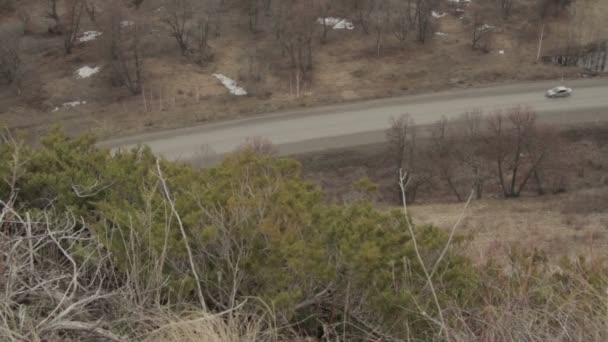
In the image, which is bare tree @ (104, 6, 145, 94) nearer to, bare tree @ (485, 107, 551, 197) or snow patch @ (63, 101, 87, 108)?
snow patch @ (63, 101, 87, 108)

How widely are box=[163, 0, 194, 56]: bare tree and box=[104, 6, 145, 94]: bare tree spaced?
Answer: 89.7 inches

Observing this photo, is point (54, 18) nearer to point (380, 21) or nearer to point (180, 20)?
point (180, 20)

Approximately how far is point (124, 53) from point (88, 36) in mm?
4547

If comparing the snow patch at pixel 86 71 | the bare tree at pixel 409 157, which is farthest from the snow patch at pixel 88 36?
the bare tree at pixel 409 157

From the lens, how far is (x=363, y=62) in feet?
123

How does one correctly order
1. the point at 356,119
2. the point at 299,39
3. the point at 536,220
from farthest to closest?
the point at 299,39, the point at 356,119, the point at 536,220

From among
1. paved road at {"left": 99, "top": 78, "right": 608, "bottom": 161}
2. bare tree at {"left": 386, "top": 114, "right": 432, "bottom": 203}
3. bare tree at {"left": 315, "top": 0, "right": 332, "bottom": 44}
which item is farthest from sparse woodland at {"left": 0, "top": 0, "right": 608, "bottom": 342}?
bare tree at {"left": 315, "top": 0, "right": 332, "bottom": 44}

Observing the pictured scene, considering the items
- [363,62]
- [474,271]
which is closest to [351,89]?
[363,62]

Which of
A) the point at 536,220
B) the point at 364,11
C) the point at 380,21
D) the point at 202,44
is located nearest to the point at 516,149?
the point at 536,220

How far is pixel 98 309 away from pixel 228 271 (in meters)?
1.93

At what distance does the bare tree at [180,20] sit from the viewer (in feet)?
127

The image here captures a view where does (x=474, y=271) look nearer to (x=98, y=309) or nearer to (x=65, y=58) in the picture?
(x=98, y=309)

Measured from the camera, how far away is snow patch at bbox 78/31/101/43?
40562 mm

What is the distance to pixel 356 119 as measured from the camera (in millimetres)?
32344
